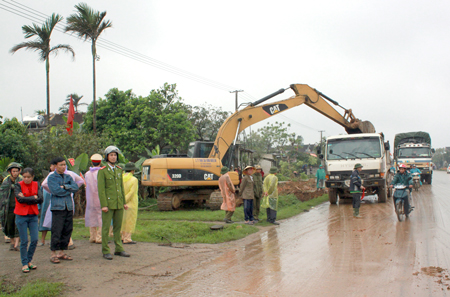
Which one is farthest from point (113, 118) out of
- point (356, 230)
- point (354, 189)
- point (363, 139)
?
point (356, 230)

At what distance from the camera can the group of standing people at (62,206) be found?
598cm

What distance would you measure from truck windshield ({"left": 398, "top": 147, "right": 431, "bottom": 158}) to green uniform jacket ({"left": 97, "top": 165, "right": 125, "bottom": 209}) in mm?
26651

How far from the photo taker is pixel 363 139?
16.3 m

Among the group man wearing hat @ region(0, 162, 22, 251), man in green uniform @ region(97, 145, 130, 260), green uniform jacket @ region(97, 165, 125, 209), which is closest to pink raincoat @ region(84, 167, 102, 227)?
man in green uniform @ region(97, 145, 130, 260)

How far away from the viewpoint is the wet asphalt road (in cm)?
509

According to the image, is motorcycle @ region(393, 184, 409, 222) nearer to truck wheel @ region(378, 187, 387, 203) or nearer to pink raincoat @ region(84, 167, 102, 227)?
truck wheel @ region(378, 187, 387, 203)

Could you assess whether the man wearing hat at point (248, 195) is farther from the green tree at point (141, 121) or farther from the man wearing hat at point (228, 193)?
the green tree at point (141, 121)

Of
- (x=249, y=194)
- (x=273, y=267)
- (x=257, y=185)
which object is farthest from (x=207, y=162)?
(x=273, y=267)

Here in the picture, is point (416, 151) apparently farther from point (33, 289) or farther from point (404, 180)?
point (33, 289)

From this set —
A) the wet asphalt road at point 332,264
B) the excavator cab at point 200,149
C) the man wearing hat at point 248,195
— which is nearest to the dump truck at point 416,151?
the excavator cab at point 200,149

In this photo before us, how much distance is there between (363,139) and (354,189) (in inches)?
182

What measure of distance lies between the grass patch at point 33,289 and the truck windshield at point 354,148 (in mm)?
13309

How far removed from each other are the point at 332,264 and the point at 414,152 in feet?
82.9

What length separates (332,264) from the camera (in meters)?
6.39
